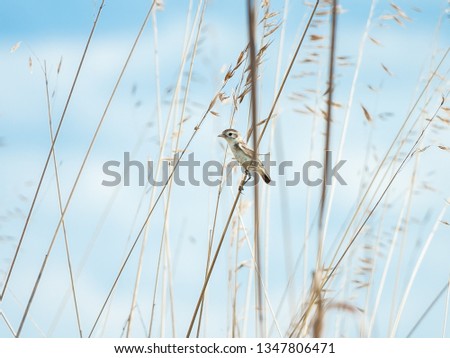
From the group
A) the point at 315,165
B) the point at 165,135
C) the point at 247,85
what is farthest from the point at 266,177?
the point at 247,85

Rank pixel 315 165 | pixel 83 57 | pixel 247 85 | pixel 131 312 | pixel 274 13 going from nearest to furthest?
pixel 247 85 < pixel 274 13 < pixel 83 57 < pixel 131 312 < pixel 315 165

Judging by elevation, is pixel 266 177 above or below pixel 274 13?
below

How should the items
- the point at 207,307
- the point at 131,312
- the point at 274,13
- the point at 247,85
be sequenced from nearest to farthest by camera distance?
the point at 247,85
the point at 274,13
the point at 131,312
the point at 207,307

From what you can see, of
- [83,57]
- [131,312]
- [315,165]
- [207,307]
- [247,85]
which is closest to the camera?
[247,85]

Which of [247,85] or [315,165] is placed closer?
[247,85]

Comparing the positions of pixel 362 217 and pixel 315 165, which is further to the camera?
pixel 315 165

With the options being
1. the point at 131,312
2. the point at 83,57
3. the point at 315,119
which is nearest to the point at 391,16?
the point at 315,119
